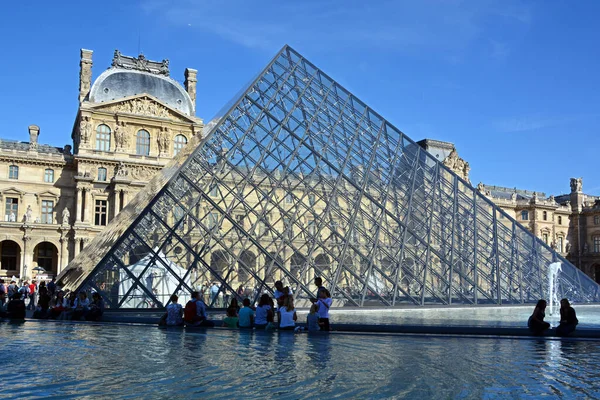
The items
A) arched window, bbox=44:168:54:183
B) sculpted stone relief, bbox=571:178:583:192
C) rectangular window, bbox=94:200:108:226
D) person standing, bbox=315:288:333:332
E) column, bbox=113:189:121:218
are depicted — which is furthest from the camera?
sculpted stone relief, bbox=571:178:583:192

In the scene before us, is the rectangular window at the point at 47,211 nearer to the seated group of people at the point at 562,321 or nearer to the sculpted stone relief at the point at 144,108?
the sculpted stone relief at the point at 144,108

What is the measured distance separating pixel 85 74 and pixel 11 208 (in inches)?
431

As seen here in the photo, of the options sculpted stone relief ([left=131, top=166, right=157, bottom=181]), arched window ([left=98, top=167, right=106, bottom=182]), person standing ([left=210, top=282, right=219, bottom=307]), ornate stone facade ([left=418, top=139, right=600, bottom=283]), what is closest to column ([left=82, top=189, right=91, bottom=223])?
arched window ([left=98, top=167, right=106, bottom=182])

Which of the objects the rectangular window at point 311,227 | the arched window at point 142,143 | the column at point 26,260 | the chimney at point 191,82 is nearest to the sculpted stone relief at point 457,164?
the chimney at point 191,82

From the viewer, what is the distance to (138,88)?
44.3 m

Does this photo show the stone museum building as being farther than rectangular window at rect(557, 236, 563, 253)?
No

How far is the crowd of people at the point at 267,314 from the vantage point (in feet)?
33.5

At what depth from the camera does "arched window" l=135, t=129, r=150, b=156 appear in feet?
142

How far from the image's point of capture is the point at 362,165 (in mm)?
17359

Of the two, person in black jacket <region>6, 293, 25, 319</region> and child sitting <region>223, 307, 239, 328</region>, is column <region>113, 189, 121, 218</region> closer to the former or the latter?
person in black jacket <region>6, 293, 25, 319</region>

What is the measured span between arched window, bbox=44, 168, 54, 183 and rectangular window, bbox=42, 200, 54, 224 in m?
1.37

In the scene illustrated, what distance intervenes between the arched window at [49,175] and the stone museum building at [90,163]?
61mm

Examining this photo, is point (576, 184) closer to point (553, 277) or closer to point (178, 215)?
point (553, 277)

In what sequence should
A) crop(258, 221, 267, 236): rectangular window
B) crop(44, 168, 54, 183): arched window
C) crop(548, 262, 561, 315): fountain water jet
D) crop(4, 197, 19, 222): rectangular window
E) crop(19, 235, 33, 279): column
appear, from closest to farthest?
1. crop(258, 221, 267, 236): rectangular window
2. crop(548, 262, 561, 315): fountain water jet
3. crop(19, 235, 33, 279): column
4. crop(4, 197, 19, 222): rectangular window
5. crop(44, 168, 54, 183): arched window
